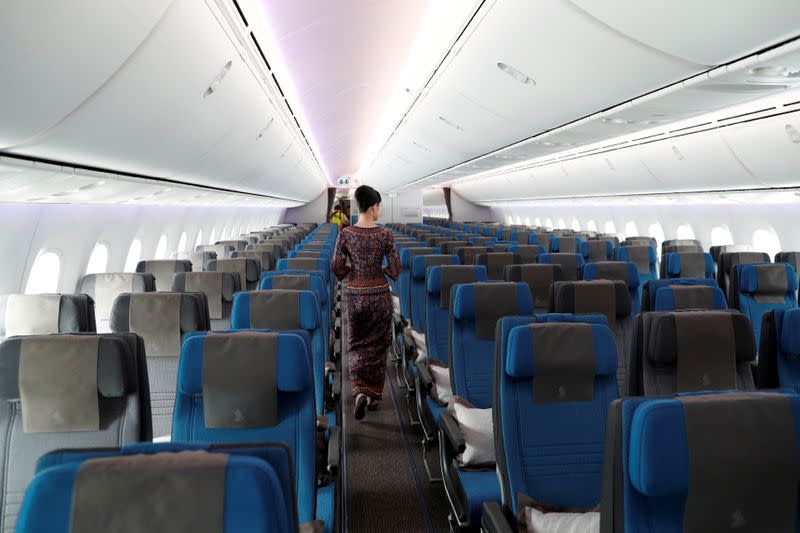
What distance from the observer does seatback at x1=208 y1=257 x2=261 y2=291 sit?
6.88 m

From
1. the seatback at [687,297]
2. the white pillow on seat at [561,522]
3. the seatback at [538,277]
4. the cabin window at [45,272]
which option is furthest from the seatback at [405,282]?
the white pillow on seat at [561,522]

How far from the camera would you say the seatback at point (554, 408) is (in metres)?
2.80

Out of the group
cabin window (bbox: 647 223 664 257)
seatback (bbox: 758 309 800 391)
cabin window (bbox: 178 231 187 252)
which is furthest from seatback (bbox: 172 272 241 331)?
cabin window (bbox: 647 223 664 257)

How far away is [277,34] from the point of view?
562 centimetres

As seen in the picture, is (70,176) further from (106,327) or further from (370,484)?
(370,484)

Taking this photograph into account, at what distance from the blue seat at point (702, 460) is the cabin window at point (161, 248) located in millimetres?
11201

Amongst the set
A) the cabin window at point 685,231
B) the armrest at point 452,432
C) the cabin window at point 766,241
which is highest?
the cabin window at point 685,231

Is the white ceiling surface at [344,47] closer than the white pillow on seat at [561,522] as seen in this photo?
No

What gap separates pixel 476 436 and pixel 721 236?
34.9 feet

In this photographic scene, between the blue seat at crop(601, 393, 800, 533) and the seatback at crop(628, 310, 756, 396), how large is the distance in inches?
47.9

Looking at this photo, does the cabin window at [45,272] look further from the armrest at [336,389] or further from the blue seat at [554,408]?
the blue seat at [554,408]

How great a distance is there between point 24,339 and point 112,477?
1397mm

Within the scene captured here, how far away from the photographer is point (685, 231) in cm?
1348

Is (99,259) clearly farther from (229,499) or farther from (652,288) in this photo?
(229,499)
